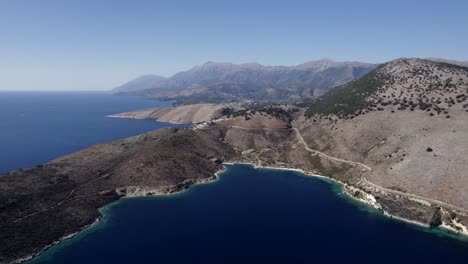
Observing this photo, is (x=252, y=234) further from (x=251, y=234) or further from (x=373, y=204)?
(x=373, y=204)

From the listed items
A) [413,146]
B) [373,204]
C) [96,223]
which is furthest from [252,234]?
[413,146]

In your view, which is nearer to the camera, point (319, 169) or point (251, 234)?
point (251, 234)

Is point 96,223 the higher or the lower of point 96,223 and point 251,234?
the higher

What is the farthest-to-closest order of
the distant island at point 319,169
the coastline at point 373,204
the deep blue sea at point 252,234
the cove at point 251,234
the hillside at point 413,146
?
the hillside at point 413,146, the distant island at point 319,169, the coastline at point 373,204, the cove at point 251,234, the deep blue sea at point 252,234

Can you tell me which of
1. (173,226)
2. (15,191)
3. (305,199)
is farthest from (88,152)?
(305,199)

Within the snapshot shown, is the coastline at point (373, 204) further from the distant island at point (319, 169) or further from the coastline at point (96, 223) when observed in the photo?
the coastline at point (96, 223)

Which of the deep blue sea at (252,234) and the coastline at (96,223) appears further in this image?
the coastline at (96,223)

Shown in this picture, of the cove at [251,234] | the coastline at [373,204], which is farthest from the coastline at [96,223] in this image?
the coastline at [373,204]

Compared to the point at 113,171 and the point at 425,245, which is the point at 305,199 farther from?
the point at 113,171
